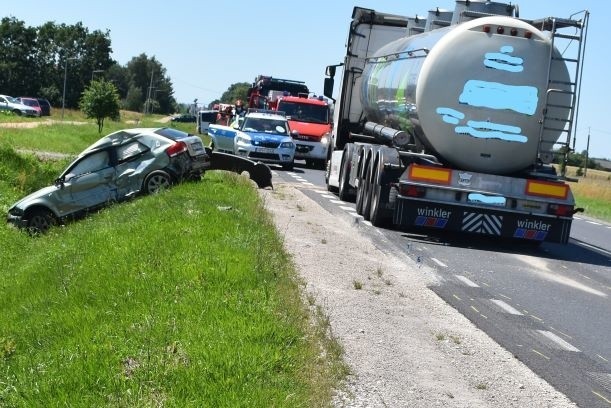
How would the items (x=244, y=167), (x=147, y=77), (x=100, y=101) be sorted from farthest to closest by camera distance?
(x=147, y=77) → (x=100, y=101) → (x=244, y=167)

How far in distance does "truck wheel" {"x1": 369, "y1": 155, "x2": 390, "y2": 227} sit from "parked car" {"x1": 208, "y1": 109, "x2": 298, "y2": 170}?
51.6 feet

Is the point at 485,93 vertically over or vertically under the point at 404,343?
over

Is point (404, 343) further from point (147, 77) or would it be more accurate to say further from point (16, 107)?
point (147, 77)

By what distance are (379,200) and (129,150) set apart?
208 inches

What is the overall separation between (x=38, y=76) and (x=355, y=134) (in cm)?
11899

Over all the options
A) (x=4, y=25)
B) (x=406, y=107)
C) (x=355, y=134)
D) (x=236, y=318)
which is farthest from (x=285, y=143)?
(x=4, y=25)

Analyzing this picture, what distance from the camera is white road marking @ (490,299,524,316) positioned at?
34.8 ft

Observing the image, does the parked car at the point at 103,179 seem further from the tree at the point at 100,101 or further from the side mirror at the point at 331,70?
the tree at the point at 100,101

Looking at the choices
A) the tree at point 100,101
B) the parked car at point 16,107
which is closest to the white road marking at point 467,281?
the tree at point 100,101

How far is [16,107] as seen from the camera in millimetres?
78250

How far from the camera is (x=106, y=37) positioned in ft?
479

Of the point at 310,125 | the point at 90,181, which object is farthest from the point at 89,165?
the point at 310,125

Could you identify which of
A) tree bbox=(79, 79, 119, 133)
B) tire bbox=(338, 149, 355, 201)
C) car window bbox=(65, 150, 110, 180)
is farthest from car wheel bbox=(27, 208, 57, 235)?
tree bbox=(79, 79, 119, 133)

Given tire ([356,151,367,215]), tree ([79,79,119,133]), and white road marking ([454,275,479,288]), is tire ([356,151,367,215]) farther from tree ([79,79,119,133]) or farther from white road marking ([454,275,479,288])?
tree ([79,79,119,133])
